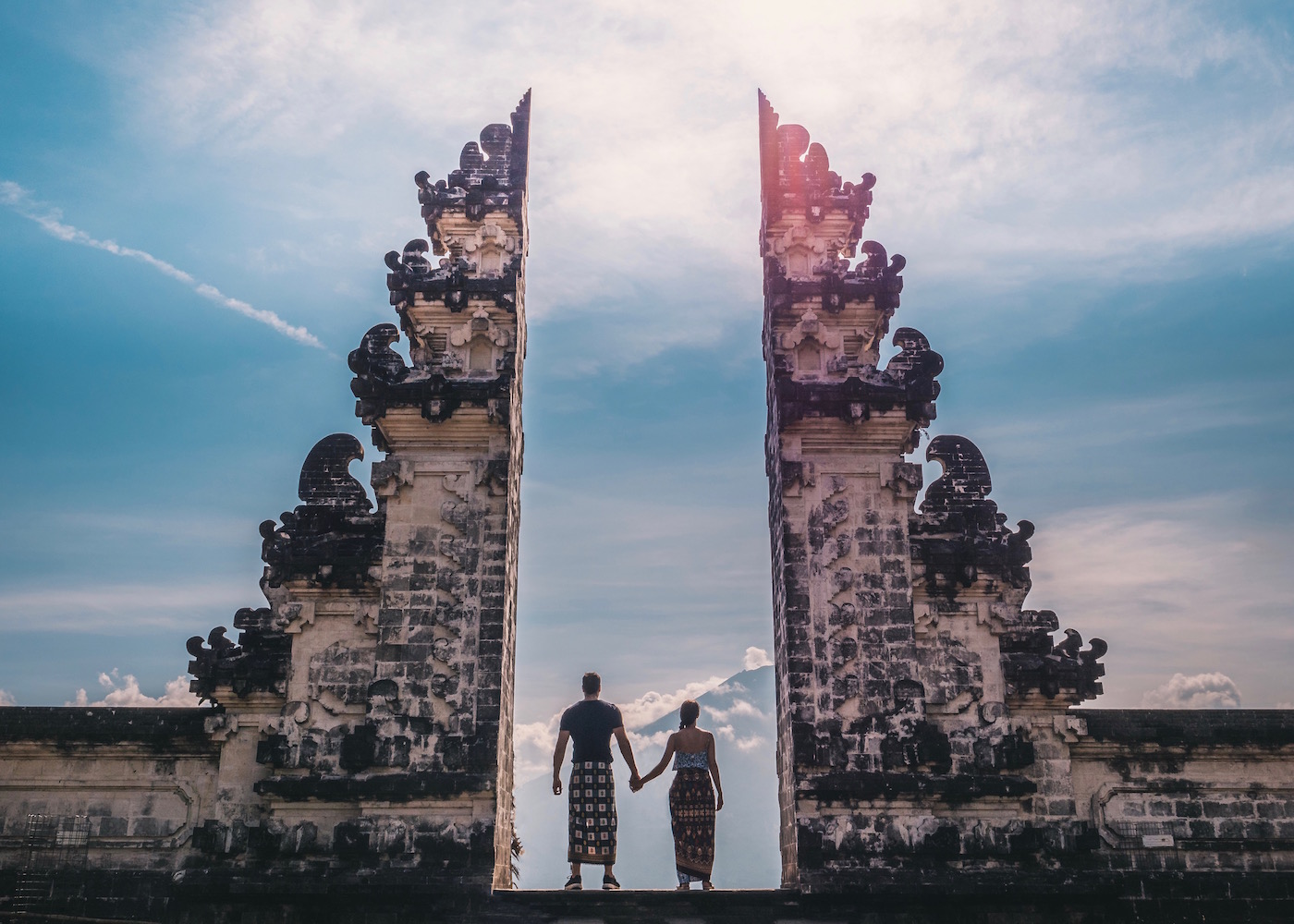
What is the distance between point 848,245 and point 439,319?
530 centimetres

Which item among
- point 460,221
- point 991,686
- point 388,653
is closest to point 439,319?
point 460,221

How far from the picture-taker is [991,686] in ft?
39.1

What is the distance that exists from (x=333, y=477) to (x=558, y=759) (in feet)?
14.5

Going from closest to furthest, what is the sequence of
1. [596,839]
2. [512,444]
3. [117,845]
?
[596,839], [117,845], [512,444]

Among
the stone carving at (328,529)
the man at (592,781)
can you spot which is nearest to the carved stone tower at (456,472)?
the stone carving at (328,529)

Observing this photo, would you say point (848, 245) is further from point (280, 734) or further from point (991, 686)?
point (280, 734)

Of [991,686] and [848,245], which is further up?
[848,245]

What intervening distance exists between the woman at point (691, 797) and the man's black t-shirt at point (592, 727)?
1.80 feet

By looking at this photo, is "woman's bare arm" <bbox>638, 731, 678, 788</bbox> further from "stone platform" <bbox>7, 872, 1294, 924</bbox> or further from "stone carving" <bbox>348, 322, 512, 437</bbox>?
"stone carving" <bbox>348, 322, 512, 437</bbox>

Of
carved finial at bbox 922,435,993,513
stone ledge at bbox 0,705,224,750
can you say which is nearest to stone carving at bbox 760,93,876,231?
carved finial at bbox 922,435,993,513

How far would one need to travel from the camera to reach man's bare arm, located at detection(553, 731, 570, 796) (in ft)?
36.0

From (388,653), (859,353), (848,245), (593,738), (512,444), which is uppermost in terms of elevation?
(848,245)

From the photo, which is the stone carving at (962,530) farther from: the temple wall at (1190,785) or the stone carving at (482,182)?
the stone carving at (482,182)

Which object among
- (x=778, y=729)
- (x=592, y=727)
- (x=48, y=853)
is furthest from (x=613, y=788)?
(x=48, y=853)
